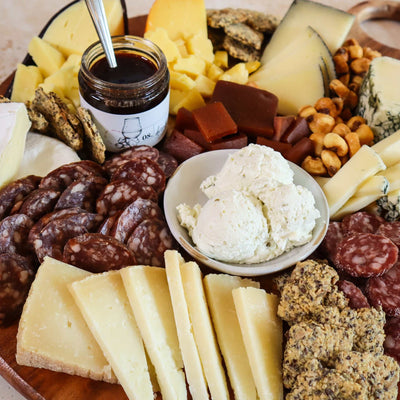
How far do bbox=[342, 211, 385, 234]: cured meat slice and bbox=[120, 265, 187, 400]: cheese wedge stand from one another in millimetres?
707

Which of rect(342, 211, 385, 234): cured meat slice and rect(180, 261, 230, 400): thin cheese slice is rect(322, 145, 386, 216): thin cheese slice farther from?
rect(180, 261, 230, 400): thin cheese slice

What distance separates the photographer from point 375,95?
79.7 inches

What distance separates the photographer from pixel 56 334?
1367mm

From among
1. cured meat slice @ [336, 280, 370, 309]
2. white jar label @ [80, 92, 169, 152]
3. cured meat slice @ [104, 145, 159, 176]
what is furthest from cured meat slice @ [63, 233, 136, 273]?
cured meat slice @ [336, 280, 370, 309]

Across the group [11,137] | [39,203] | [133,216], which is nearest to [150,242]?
[133,216]

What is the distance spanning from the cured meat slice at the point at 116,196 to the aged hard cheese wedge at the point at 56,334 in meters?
0.29

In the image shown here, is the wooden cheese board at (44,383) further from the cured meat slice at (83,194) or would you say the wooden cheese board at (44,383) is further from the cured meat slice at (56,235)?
the cured meat slice at (83,194)

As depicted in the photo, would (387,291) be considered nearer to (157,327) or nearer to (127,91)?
(157,327)

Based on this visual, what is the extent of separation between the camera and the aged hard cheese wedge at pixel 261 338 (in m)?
1.33

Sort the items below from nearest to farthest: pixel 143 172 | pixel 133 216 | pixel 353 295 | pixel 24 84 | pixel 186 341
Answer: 1. pixel 186 341
2. pixel 353 295
3. pixel 133 216
4. pixel 143 172
5. pixel 24 84

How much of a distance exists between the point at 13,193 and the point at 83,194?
0.80ft

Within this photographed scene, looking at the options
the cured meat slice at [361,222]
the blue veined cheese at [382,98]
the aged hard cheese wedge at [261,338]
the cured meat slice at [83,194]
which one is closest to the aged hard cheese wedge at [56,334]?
the cured meat slice at [83,194]

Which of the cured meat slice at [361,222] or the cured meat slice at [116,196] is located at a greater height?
the cured meat slice at [116,196]

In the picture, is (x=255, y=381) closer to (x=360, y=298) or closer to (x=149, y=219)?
(x=360, y=298)
